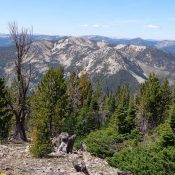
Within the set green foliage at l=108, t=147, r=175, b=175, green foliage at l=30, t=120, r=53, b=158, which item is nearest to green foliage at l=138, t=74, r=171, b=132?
green foliage at l=108, t=147, r=175, b=175

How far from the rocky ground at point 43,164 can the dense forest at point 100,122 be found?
1.19m

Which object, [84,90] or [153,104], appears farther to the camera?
[84,90]

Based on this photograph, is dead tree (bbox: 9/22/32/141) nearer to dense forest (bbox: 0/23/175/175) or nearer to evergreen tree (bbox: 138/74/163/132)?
dense forest (bbox: 0/23/175/175)

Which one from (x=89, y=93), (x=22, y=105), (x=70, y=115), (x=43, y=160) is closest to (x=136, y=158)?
(x=43, y=160)

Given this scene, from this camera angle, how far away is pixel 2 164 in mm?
29500

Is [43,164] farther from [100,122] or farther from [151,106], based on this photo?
[100,122]

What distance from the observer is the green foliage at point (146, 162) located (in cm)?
3256

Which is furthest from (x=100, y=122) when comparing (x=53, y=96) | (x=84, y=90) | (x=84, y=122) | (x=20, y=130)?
(x=20, y=130)

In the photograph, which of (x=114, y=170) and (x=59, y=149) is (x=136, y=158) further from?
(x=59, y=149)

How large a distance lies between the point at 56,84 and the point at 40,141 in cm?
2276

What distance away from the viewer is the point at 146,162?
3394 centimetres

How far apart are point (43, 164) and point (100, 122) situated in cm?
6645

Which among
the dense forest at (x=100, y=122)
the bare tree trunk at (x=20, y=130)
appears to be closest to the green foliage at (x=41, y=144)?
the dense forest at (x=100, y=122)

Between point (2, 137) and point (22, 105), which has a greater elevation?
point (22, 105)
